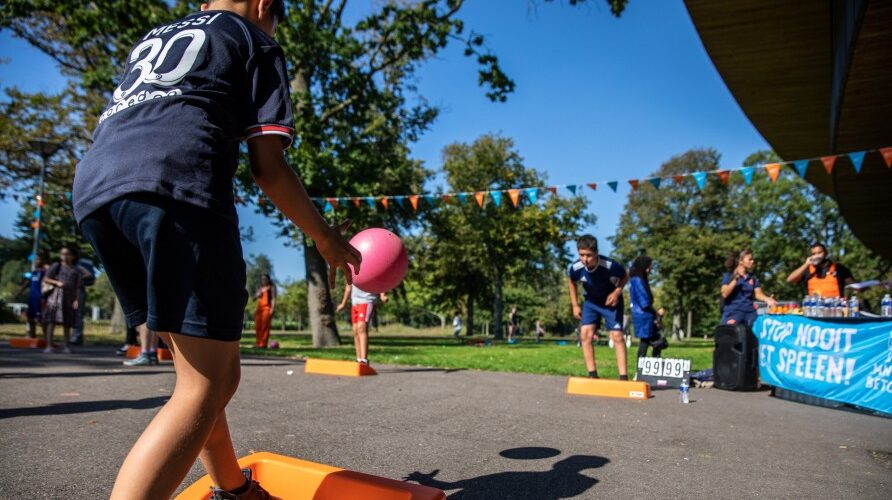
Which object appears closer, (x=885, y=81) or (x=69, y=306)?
(x=885, y=81)

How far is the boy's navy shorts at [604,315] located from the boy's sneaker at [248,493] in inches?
236

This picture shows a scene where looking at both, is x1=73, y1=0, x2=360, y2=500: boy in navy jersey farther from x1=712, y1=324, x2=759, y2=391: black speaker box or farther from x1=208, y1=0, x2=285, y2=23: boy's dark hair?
x1=712, y1=324, x2=759, y2=391: black speaker box

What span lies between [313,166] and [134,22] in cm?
673

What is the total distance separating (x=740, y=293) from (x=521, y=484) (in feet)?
25.9

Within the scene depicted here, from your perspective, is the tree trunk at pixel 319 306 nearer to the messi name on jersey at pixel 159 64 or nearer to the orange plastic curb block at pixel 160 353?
the orange plastic curb block at pixel 160 353

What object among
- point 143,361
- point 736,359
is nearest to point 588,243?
point 736,359

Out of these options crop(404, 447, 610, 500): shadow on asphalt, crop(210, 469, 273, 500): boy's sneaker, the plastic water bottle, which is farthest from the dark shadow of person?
the plastic water bottle

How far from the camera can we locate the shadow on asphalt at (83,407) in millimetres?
4527

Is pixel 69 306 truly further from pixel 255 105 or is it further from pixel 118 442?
pixel 255 105

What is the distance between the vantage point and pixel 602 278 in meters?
7.76

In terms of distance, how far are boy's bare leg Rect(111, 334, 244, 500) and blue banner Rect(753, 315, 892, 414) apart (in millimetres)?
7008

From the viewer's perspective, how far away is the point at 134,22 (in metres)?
17.0

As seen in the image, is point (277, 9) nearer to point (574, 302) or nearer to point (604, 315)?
point (604, 315)

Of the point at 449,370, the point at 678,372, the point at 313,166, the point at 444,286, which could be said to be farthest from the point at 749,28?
the point at 444,286
